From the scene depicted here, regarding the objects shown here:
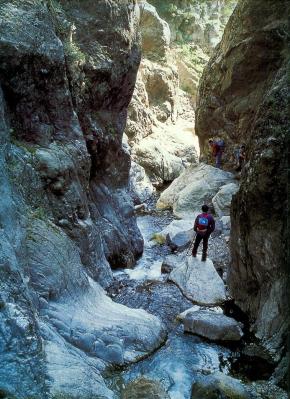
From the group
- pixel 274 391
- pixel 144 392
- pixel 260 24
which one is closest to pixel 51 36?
pixel 144 392

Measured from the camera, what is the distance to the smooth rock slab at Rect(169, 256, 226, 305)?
503 inches

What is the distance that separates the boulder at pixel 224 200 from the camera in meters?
21.1

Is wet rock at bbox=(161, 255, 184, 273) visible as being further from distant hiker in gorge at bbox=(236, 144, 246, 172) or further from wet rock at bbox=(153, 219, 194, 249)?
distant hiker in gorge at bbox=(236, 144, 246, 172)

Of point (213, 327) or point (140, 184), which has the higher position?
point (140, 184)

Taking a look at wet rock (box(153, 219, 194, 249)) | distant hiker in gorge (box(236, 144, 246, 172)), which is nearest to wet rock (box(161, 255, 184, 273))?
wet rock (box(153, 219, 194, 249))

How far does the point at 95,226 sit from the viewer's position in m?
14.4

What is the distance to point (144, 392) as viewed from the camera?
7324 mm

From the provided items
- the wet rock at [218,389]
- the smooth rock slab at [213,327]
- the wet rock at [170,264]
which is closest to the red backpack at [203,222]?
the wet rock at [170,264]

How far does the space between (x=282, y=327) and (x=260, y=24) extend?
57.9 ft

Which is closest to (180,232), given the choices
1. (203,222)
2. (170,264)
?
(170,264)

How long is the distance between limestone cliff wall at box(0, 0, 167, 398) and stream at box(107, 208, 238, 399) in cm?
41

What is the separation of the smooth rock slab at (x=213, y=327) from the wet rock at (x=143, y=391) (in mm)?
2935

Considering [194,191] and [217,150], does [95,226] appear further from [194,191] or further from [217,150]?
[217,150]

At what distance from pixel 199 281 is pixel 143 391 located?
245 inches
